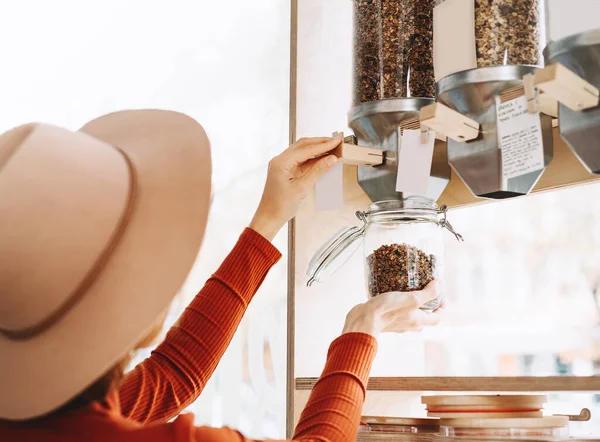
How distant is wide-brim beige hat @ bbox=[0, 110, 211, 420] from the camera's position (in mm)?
789

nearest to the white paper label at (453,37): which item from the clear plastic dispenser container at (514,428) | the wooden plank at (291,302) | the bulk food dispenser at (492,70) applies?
the bulk food dispenser at (492,70)

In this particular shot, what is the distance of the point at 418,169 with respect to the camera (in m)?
1.21

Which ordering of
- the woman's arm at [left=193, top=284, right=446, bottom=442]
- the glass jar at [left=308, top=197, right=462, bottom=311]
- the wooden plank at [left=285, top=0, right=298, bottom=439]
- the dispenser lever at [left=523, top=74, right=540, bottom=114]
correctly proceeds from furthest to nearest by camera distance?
the wooden plank at [left=285, top=0, right=298, bottom=439], the glass jar at [left=308, top=197, right=462, bottom=311], the dispenser lever at [left=523, top=74, right=540, bottom=114], the woman's arm at [left=193, top=284, right=446, bottom=442]

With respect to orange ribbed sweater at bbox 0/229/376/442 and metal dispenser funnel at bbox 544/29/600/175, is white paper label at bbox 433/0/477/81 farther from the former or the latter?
orange ribbed sweater at bbox 0/229/376/442

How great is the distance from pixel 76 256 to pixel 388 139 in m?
0.72

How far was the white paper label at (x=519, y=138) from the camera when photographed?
1.05 meters

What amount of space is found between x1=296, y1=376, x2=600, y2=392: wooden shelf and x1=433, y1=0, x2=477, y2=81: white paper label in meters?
0.52

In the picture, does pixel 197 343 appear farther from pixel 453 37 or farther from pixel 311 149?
pixel 453 37

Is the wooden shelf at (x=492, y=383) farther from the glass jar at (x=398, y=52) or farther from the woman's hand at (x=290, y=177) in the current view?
the glass jar at (x=398, y=52)

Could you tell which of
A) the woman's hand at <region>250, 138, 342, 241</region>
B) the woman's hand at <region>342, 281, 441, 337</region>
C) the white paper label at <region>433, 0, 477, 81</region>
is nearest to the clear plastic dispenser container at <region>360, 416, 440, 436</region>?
the woman's hand at <region>342, 281, 441, 337</region>

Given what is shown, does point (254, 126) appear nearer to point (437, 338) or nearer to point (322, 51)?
point (322, 51)

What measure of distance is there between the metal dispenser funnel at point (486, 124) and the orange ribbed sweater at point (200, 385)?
1.14ft

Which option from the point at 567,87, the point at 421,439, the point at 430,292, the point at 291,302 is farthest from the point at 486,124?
the point at 291,302

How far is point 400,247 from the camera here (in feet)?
4.19
